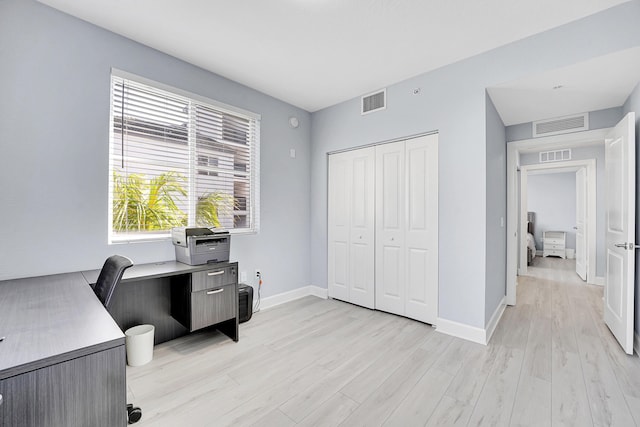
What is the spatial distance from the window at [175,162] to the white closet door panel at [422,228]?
185cm

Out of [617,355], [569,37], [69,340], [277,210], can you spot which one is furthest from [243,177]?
[617,355]

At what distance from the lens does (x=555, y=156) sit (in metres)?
4.66

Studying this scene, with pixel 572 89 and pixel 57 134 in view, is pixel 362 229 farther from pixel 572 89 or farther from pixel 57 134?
pixel 57 134

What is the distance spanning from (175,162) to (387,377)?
2.68m

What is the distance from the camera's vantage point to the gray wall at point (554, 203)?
7.47 m

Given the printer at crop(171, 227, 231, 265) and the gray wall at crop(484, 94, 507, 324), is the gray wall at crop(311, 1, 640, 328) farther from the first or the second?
the printer at crop(171, 227, 231, 265)

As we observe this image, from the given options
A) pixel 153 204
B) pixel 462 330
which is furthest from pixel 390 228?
pixel 153 204

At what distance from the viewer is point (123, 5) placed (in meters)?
2.06

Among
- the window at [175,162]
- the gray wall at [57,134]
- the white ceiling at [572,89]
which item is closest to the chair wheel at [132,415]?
the gray wall at [57,134]

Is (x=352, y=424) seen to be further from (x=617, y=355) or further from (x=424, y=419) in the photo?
(x=617, y=355)

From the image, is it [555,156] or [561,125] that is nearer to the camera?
[561,125]

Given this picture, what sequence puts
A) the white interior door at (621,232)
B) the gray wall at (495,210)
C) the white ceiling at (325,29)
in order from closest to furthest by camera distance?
the white ceiling at (325,29) → the white interior door at (621,232) → the gray wall at (495,210)

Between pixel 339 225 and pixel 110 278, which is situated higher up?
pixel 339 225

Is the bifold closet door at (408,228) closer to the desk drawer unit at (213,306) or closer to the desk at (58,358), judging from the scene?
the desk drawer unit at (213,306)
